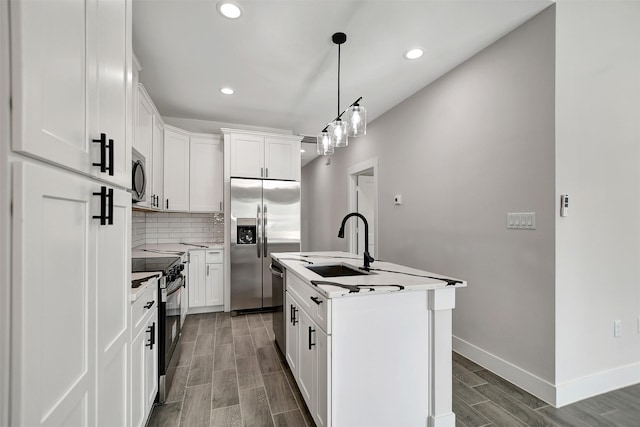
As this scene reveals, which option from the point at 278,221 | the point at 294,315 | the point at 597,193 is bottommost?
the point at 294,315

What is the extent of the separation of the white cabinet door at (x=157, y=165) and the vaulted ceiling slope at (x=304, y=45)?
41 cm

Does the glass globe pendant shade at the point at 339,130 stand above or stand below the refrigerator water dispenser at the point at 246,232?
above

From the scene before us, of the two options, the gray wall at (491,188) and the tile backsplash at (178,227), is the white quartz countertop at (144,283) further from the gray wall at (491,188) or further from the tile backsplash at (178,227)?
the gray wall at (491,188)

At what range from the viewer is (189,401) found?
1.99 m

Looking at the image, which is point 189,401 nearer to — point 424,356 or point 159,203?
point 424,356

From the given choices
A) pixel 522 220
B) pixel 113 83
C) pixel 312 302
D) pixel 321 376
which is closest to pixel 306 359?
pixel 321 376

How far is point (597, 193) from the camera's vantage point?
210cm

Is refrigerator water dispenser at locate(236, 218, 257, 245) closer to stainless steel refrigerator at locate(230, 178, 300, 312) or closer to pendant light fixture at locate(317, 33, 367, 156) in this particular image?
stainless steel refrigerator at locate(230, 178, 300, 312)

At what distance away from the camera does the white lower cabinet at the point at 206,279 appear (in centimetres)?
375

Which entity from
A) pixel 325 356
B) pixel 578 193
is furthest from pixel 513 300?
pixel 325 356

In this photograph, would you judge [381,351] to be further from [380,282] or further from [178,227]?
[178,227]

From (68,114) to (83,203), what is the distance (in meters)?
0.26

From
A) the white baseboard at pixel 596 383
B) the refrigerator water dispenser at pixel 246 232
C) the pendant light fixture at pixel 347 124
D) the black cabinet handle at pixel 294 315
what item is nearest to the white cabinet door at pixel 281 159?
the refrigerator water dispenser at pixel 246 232

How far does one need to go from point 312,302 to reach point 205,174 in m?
3.09
